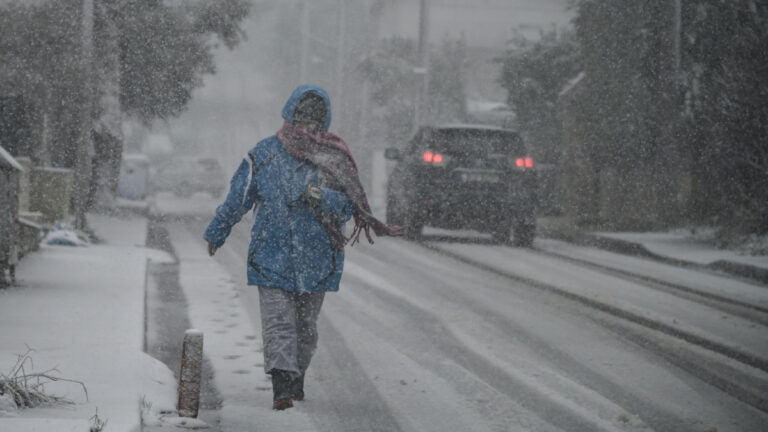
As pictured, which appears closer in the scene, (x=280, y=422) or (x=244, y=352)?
(x=280, y=422)

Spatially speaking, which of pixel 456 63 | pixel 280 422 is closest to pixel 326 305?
pixel 280 422

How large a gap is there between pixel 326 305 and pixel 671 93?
1064cm

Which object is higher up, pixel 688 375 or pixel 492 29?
pixel 492 29

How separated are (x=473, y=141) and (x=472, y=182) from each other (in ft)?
2.19

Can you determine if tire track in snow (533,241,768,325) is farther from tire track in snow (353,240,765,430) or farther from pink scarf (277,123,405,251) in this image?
pink scarf (277,123,405,251)

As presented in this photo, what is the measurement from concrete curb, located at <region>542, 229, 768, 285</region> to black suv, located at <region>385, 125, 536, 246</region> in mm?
1751

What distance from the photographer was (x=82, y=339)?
284 inches

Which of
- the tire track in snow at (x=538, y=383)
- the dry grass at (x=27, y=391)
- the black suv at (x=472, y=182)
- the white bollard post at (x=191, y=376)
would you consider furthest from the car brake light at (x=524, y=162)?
the dry grass at (x=27, y=391)

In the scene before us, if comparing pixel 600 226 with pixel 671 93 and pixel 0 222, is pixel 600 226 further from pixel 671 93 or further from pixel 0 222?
pixel 0 222

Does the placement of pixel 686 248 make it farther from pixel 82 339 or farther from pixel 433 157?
pixel 82 339

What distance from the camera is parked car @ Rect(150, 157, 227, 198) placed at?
124 ft

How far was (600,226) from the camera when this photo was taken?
77.0ft

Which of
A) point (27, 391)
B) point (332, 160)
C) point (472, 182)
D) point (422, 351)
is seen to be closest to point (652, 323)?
point (422, 351)

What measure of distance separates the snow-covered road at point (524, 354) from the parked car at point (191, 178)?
25.1 meters
